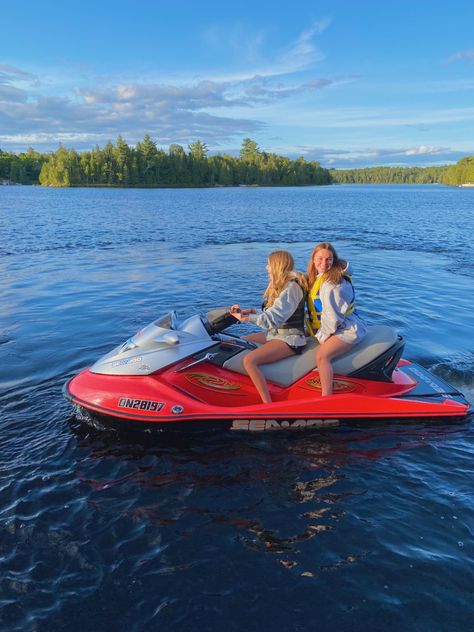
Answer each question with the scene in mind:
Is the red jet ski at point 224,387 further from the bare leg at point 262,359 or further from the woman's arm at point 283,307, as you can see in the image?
the woman's arm at point 283,307

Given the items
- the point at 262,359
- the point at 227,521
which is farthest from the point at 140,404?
the point at 227,521

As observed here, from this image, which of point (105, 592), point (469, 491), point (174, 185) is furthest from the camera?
point (174, 185)

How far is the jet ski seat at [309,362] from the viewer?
580cm

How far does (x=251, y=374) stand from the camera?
18.5 feet

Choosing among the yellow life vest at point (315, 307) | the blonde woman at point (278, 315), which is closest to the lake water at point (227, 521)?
the blonde woman at point (278, 315)

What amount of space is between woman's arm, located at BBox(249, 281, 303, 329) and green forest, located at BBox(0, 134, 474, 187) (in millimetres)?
116493

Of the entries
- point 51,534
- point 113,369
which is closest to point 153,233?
point 113,369

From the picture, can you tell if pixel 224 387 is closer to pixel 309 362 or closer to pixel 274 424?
pixel 274 424

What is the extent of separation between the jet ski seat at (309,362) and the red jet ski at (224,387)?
1cm

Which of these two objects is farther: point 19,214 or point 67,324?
point 19,214

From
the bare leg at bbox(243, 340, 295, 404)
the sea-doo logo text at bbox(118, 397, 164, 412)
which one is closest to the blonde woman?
the bare leg at bbox(243, 340, 295, 404)

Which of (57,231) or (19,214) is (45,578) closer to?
(57,231)

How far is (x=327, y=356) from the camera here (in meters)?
5.70

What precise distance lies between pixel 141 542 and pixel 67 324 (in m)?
6.90
